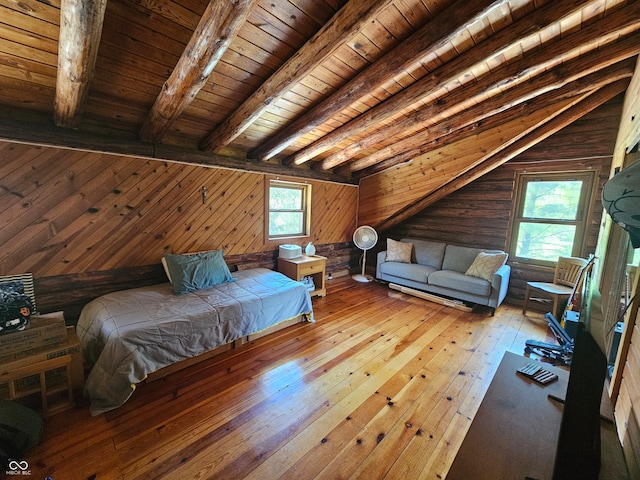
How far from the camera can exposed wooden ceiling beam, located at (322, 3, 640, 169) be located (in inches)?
76.8

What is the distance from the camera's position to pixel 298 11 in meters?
1.71

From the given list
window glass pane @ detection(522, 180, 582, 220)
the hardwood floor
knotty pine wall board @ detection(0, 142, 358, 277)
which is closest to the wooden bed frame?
the hardwood floor

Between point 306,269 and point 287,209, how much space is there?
114cm

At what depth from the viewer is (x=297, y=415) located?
1875 millimetres

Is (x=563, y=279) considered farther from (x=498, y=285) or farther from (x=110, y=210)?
(x=110, y=210)

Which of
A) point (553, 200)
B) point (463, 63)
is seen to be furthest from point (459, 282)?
point (463, 63)

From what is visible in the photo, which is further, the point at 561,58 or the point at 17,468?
the point at 561,58

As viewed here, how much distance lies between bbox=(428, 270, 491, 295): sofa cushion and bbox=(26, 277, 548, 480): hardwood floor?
31.9 inches

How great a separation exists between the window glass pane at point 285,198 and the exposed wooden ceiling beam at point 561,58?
6.69ft

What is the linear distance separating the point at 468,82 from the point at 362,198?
287cm

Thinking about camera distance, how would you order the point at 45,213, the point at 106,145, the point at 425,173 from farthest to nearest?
the point at 425,173 → the point at 106,145 → the point at 45,213

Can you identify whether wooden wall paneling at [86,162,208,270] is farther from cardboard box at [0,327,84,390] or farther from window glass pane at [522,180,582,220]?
window glass pane at [522,180,582,220]

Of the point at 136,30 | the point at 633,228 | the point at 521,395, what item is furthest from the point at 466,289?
the point at 136,30

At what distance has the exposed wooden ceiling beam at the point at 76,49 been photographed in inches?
53.2
